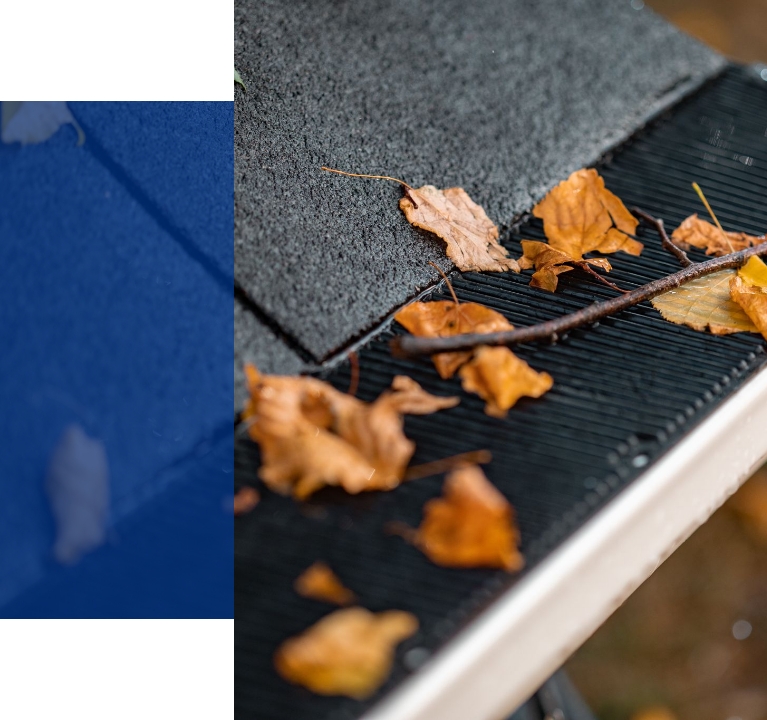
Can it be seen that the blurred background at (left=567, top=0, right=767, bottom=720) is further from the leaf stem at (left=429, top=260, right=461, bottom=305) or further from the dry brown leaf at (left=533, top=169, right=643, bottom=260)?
the leaf stem at (left=429, top=260, right=461, bottom=305)

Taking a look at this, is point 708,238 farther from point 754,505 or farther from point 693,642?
point 754,505

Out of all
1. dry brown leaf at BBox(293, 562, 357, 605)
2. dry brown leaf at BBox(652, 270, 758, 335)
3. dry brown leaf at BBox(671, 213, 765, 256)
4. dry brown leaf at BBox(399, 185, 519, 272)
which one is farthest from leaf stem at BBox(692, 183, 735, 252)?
dry brown leaf at BBox(293, 562, 357, 605)

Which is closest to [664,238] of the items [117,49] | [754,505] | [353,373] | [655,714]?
[353,373]

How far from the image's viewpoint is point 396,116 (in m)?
1.25

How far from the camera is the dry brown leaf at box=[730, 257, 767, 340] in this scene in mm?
1048

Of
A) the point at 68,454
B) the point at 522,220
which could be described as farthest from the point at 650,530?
the point at 68,454

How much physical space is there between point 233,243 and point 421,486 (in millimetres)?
412

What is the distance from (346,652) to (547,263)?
2.14ft

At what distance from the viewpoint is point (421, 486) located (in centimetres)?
81

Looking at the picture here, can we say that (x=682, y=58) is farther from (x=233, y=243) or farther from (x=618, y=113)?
(x=233, y=243)

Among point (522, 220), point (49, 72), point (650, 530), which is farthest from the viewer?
point (522, 220)

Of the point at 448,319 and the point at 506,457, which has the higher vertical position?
the point at 448,319
